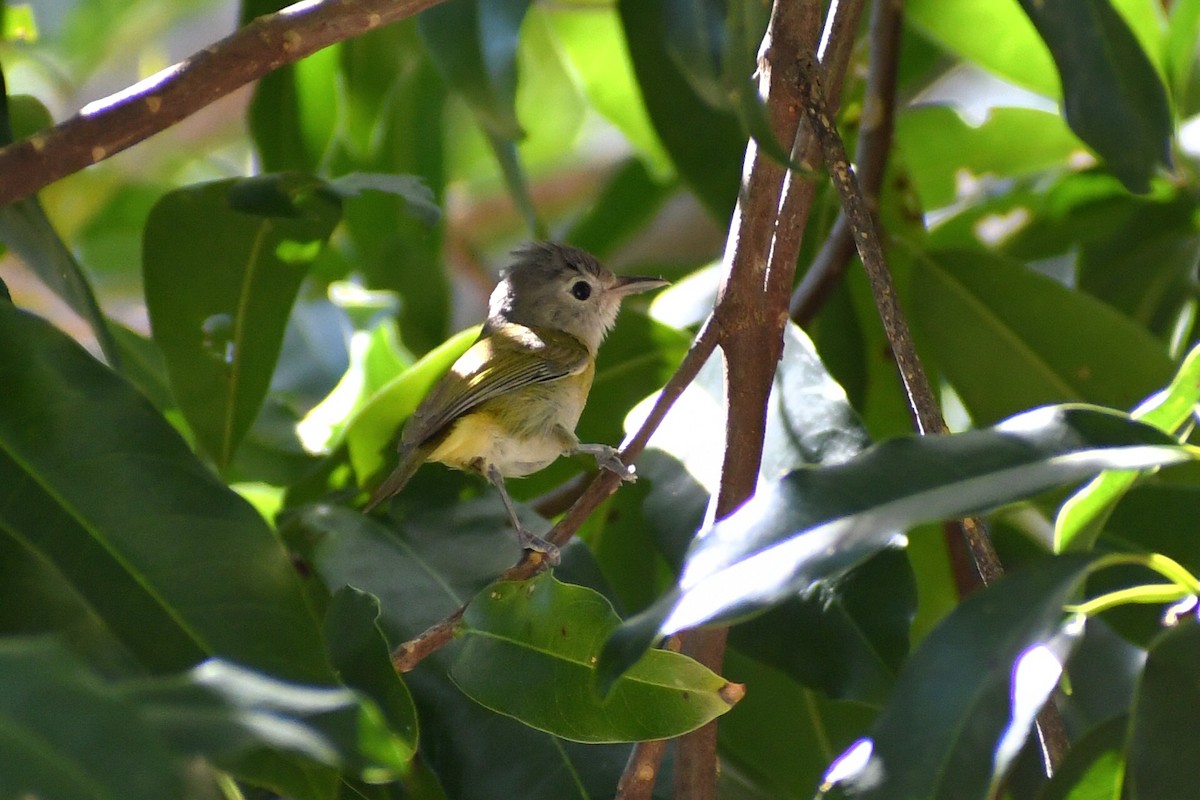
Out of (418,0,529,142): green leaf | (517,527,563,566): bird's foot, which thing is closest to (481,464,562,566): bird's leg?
(517,527,563,566): bird's foot

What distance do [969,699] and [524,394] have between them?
52.0 inches

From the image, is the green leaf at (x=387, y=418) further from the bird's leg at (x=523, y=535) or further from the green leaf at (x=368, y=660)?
the green leaf at (x=368, y=660)

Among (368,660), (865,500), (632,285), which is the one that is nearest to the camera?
(865,500)

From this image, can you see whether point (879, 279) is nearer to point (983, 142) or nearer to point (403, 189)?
point (403, 189)

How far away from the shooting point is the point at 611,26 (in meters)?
2.55

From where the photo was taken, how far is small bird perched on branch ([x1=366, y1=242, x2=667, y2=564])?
1.79 m

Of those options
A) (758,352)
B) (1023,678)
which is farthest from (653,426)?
(1023,678)

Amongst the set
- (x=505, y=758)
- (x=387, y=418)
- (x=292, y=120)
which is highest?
(x=292, y=120)

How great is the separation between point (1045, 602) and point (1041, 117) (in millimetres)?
1778

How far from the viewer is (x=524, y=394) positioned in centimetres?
209

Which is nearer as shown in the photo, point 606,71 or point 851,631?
point 851,631

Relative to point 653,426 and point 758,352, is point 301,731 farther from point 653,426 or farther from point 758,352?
point 758,352

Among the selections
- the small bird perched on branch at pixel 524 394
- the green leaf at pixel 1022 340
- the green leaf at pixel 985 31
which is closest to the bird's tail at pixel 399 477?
the small bird perched on branch at pixel 524 394

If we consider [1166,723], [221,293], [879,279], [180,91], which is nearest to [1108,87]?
[879,279]
